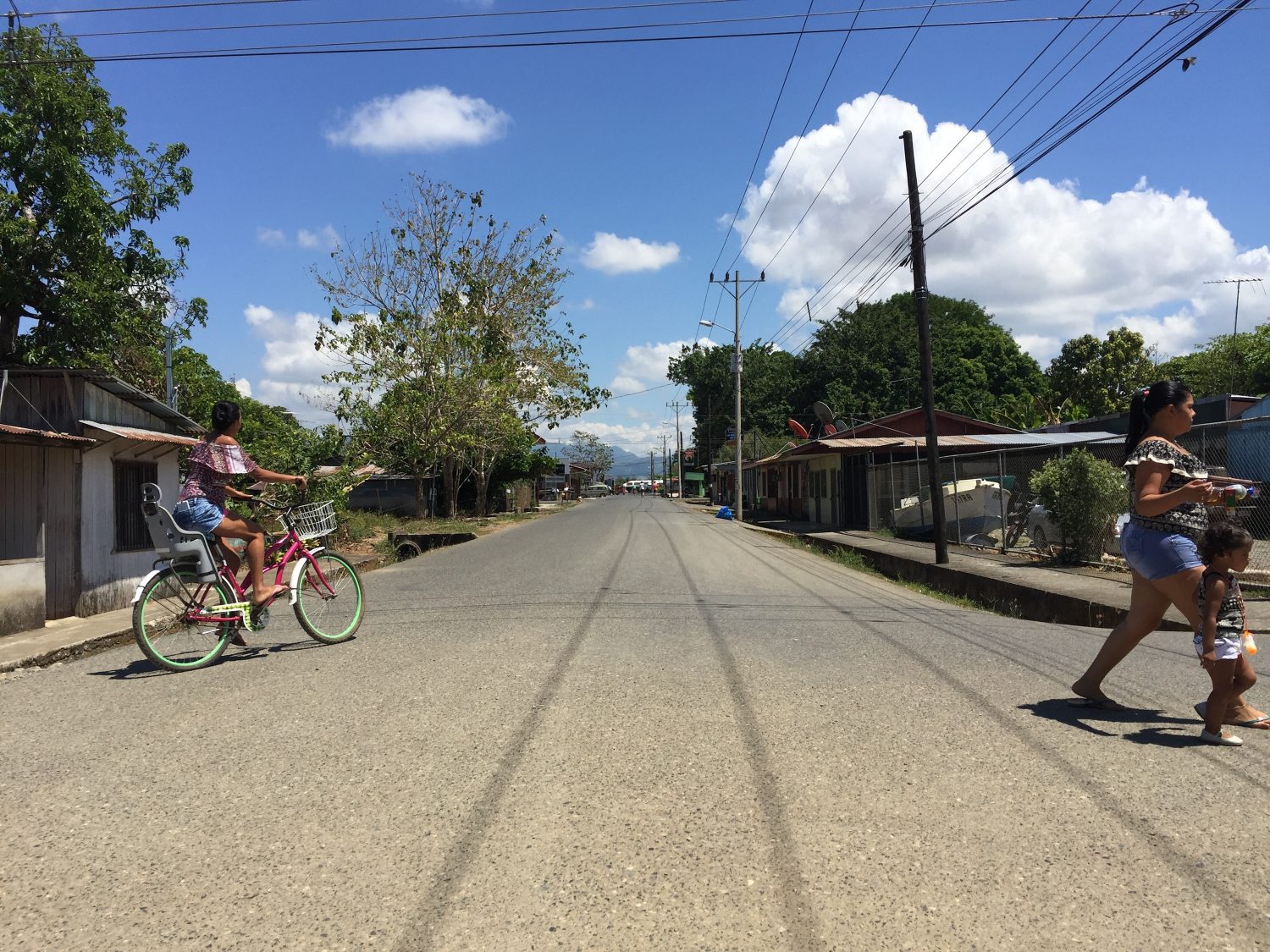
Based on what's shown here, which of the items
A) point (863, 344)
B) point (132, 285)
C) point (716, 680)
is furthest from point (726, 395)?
point (716, 680)

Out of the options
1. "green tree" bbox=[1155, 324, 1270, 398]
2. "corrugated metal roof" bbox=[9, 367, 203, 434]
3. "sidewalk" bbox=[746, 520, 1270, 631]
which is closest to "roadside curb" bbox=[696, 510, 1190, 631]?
"sidewalk" bbox=[746, 520, 1270, 631]

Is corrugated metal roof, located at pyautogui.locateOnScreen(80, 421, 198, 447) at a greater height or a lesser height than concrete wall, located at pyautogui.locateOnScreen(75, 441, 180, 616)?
greater

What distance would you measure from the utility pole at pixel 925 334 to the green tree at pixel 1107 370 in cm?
3709

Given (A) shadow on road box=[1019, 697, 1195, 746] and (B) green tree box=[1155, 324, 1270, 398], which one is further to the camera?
Result: (B) green tree box=[1155, 324, 1270, 398]

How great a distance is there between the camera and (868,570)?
18.1m

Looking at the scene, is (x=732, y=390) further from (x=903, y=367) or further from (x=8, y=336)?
(x=8, y=336)

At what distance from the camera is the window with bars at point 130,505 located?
417 inches

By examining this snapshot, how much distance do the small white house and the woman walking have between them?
9014 mm

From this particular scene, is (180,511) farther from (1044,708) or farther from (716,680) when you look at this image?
(1044,708)

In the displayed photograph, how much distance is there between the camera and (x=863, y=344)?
55.0 meters

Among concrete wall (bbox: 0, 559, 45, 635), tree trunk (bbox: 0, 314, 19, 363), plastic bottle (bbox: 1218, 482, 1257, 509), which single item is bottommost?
concrete wall (bbox: 0, 559, 45, 635)

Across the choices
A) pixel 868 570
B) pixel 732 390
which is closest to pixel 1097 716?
pixel 868 570

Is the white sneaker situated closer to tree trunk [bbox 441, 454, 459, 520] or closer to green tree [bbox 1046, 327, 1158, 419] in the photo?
tree trunk [bbox 441, 454, 459, 520]

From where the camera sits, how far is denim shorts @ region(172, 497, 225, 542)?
6.07m
